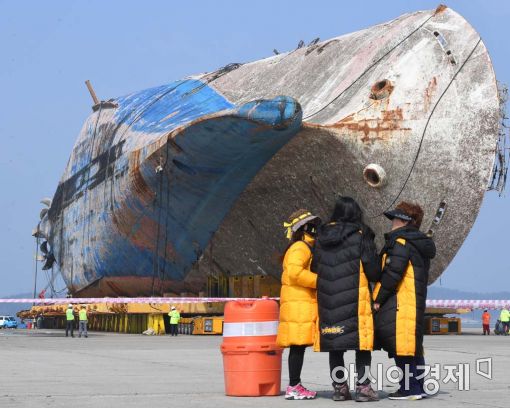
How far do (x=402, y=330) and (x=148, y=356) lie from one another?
8.20 meters

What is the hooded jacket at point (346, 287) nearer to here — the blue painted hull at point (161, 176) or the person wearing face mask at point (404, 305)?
the person wearing face mask at point (404, 305)

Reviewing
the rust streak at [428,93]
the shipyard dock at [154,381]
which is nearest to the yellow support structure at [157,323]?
the rust streak at [428,93]

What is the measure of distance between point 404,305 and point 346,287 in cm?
62

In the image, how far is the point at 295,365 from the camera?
9.71 meters

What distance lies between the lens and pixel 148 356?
17.0 metres

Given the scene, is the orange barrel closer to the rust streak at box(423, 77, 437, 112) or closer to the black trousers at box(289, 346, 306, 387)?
the black trousers at box(289, 346, 306, 387)

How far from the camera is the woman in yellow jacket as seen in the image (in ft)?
31.7

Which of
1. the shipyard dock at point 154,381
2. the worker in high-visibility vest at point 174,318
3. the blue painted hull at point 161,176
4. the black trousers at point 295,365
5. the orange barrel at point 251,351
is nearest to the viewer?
the shipyard dock at point 154,381

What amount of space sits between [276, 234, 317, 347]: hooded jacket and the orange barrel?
25 centimetres

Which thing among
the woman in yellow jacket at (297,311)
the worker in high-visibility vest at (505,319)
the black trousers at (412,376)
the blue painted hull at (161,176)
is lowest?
the black trousers at (412,376)

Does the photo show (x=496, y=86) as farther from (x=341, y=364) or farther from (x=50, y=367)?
(x=341, y=364)

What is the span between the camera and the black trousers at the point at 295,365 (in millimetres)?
9633

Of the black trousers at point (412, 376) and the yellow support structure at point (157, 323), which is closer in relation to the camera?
the black trousers at point (412, 376)

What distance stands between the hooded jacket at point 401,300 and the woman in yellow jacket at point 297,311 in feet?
2.12
